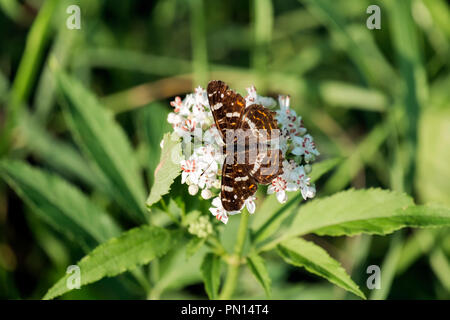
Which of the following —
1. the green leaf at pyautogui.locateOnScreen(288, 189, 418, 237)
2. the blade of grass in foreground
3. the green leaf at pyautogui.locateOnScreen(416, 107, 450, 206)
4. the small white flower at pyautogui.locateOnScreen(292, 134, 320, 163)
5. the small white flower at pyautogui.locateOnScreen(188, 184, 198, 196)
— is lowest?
the green leaf at pyautogui.locateOnScreen(288, 189, 418, 237)

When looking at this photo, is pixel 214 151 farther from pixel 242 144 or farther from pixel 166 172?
pixel 166 172

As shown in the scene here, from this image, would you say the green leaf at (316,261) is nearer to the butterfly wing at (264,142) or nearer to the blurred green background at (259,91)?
the butterfly wing at (264,142)

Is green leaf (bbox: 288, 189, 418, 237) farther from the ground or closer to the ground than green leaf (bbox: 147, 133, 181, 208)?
closer to the ground

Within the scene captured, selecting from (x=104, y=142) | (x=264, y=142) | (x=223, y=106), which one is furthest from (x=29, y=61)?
(x=264, y=142)

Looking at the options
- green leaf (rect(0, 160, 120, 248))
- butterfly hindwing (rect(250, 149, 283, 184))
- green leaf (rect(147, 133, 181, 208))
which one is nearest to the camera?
green leaf (rect(147, 133, 181, 208))

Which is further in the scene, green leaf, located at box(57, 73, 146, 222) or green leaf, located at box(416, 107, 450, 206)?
green leaf, located at box(416, 107, 450, 206)

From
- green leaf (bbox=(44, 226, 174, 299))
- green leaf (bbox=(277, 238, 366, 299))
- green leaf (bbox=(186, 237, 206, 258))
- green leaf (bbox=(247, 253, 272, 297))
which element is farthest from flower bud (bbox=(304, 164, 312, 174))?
green leaf (bbox=(44, 226, 174, 299))

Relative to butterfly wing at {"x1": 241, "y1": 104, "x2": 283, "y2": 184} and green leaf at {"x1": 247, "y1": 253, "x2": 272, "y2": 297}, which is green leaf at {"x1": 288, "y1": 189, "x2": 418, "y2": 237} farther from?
butterfly wing at {"x1": 241, "y1": 104, "x2": 283, "y2": 184}
